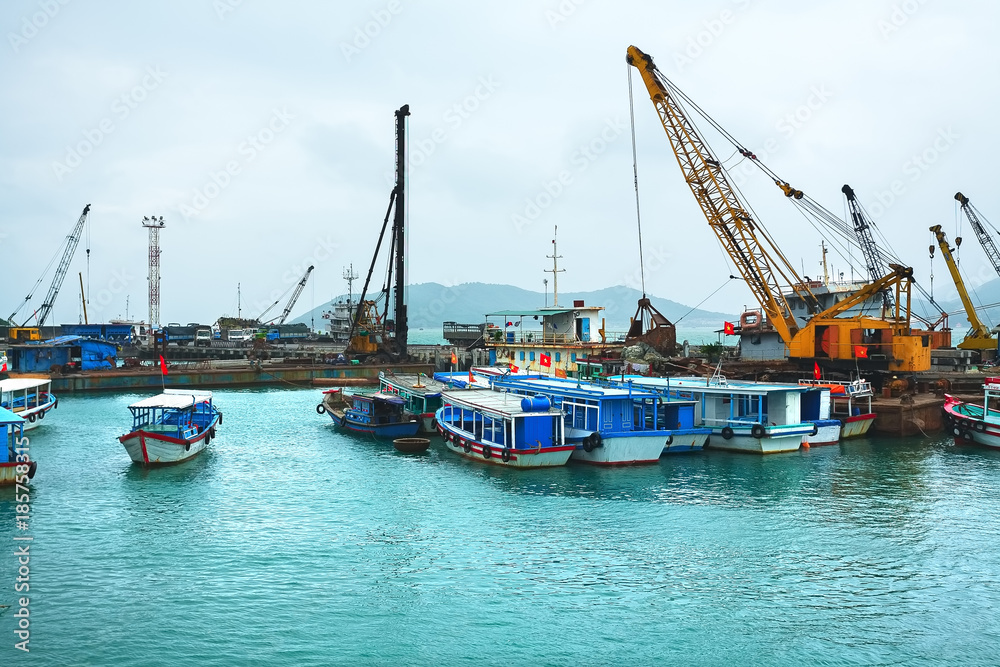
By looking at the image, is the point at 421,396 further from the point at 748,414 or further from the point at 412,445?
the point at 748,414

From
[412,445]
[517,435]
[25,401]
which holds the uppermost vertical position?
[25,401]

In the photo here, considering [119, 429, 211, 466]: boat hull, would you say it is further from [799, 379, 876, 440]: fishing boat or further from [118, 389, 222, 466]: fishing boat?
[799, 379, 876, 440]: fishing boat

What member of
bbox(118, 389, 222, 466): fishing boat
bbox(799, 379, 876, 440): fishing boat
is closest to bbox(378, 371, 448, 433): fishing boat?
bbox(118, 389, 222, 466): fishing boat

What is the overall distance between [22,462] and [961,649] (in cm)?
3303

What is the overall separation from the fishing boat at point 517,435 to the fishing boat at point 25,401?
28.1 metres

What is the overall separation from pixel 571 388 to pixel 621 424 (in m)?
4.30

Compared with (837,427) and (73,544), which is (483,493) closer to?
(73,544)

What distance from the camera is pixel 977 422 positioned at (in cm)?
4225

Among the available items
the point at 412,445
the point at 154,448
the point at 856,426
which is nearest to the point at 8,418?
the point at 154,448

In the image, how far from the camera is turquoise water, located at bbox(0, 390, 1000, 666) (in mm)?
18281

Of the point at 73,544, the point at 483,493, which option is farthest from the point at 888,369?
the point at 73,544

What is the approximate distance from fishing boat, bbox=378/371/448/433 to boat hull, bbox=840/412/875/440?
24.5 meters

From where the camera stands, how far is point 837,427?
43688 mm

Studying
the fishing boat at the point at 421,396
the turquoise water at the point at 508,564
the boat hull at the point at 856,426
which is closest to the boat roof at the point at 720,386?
the turquoise water at the point at 508,564
